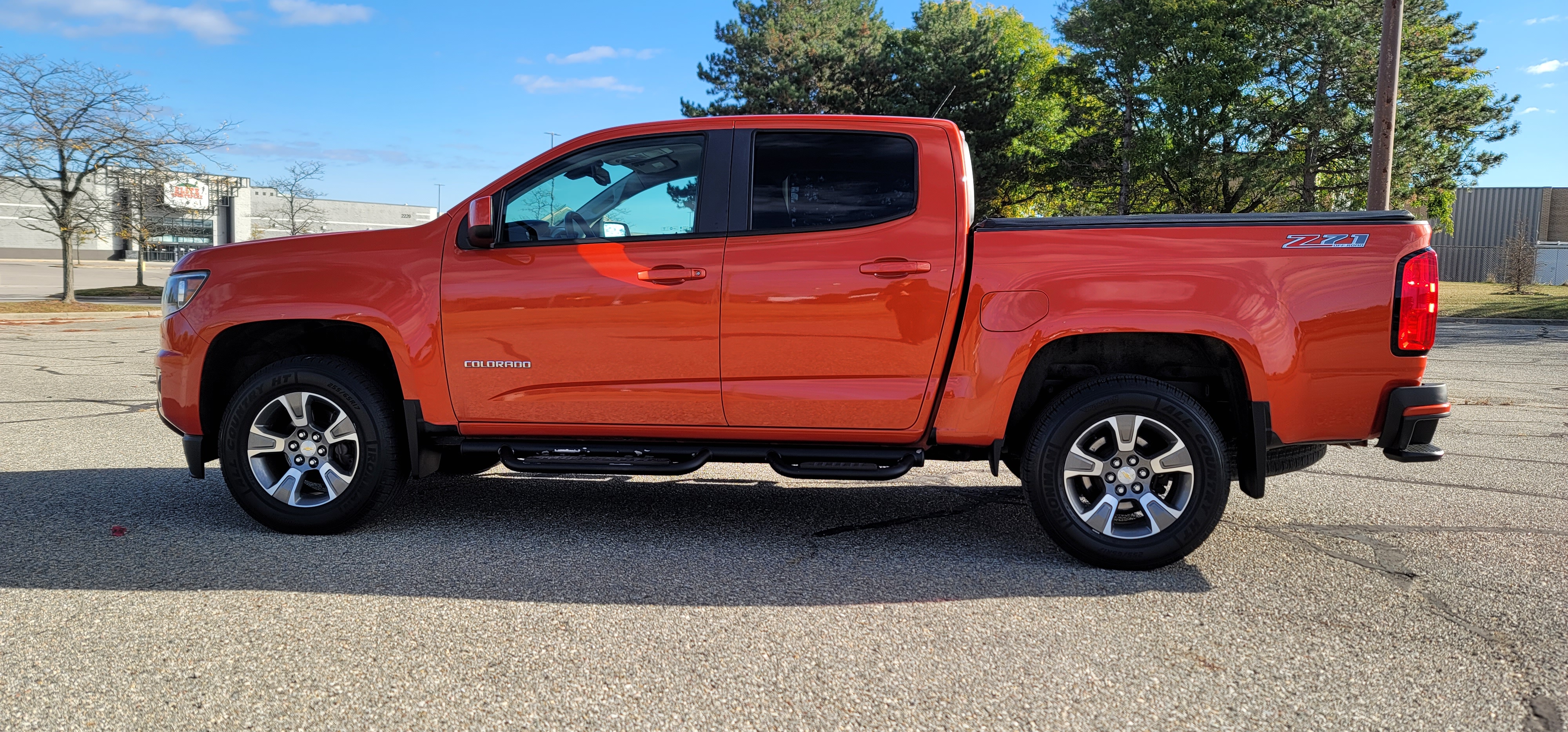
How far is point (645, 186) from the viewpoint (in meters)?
4.61

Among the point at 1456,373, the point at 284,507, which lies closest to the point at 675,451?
the point at 284,507

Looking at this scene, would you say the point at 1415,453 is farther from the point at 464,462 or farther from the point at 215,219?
the point at 215,219

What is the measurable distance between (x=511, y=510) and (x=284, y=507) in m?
1.07

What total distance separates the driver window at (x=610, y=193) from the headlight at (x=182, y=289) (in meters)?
1.48

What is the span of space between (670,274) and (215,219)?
89.0 metres

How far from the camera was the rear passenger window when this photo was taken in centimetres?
438

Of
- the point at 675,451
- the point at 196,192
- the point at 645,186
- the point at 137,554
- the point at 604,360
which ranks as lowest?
the point at 137,554

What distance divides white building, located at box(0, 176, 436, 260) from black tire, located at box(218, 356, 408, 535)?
142 feet

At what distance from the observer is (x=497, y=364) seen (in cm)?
451

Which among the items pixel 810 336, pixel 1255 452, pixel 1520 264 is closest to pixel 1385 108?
pixel 1255 452

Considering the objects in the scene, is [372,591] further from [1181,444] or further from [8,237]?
[8,237]

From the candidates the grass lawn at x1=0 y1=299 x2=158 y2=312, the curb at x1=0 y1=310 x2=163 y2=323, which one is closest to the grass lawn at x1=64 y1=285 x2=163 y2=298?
the grass lawn at x1=0 y1=299 x2=158 y2=312

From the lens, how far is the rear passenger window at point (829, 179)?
4.38 metres

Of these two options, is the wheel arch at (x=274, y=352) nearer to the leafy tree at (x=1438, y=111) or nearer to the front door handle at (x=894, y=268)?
the front door handle at (x=894, y=268)
